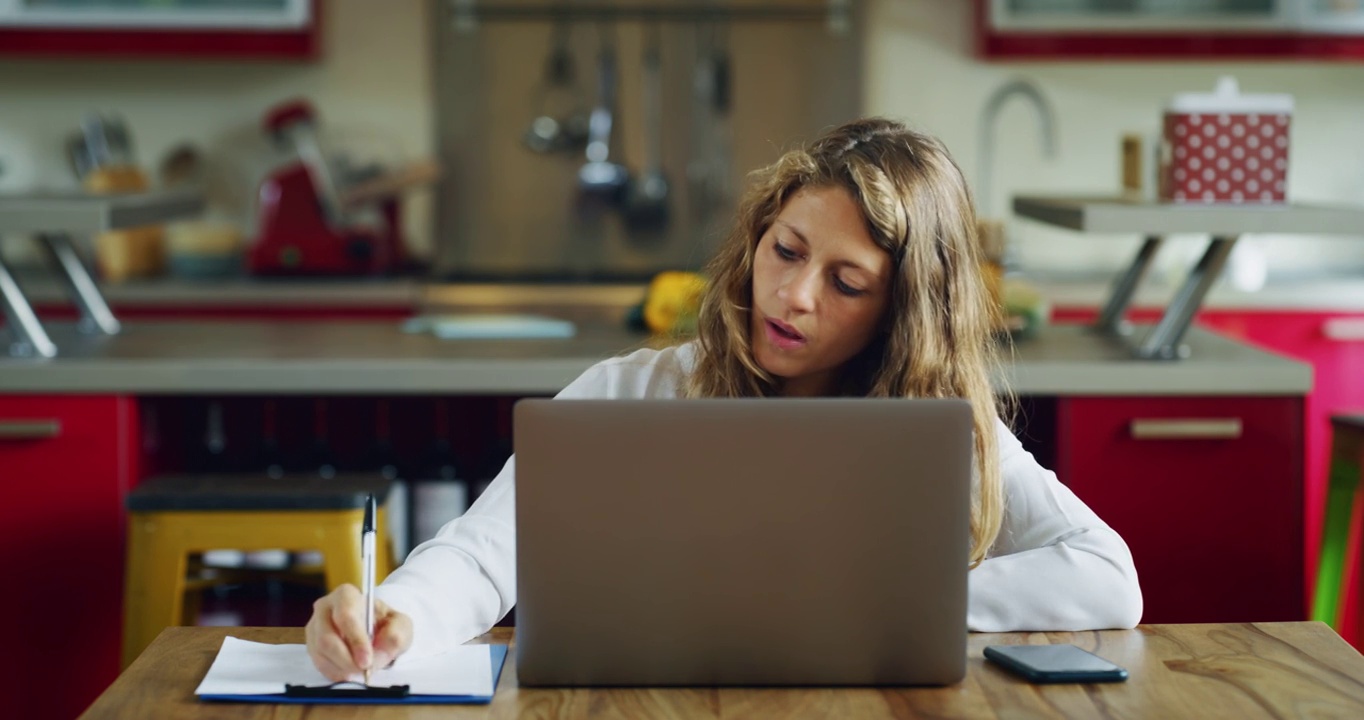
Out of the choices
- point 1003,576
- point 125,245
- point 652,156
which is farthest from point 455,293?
point 1003,576

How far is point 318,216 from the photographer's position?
429 cm

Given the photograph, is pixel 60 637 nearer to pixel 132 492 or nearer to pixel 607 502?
pixel 132 492

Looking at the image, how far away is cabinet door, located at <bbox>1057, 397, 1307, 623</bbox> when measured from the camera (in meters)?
2.62

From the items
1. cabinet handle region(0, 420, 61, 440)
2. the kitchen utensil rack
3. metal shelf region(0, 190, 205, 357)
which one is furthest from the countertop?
cabinet handle region(0, 420, 61, 440)

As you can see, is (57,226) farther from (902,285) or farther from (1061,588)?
(1061,588)

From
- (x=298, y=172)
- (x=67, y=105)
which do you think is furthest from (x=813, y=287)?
(x=67, y=105)

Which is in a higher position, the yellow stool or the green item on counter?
the green item on counter

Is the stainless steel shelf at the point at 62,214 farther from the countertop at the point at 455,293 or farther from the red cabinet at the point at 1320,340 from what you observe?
the red cabinet at the point at 1320,340

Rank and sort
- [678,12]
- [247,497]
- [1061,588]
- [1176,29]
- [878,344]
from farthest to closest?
[678,12]
[1176,29]
[247,497]
[878,344]
[1061,588]

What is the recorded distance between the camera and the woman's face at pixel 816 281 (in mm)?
1650

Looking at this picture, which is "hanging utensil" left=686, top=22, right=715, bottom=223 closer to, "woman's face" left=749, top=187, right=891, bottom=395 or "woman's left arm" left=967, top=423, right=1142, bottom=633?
"woman's face" left=749, top=187, right=891, bottom=395

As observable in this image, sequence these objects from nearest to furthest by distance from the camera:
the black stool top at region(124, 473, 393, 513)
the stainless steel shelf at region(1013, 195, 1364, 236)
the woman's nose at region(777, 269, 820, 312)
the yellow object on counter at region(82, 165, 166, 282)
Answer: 1. the woman's nose at region(777, 269, 820, 312)
2. the black stool top at region(124, 473, 393, 513)
3. the stainless steel shelf at region(1013, 195, 1364, 236)
4. the yellow object on counter at region(82, 165, 166, 282)

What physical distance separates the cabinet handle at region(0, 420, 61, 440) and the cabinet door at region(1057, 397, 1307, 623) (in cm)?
169

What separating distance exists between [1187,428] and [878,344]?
1.06 meters
